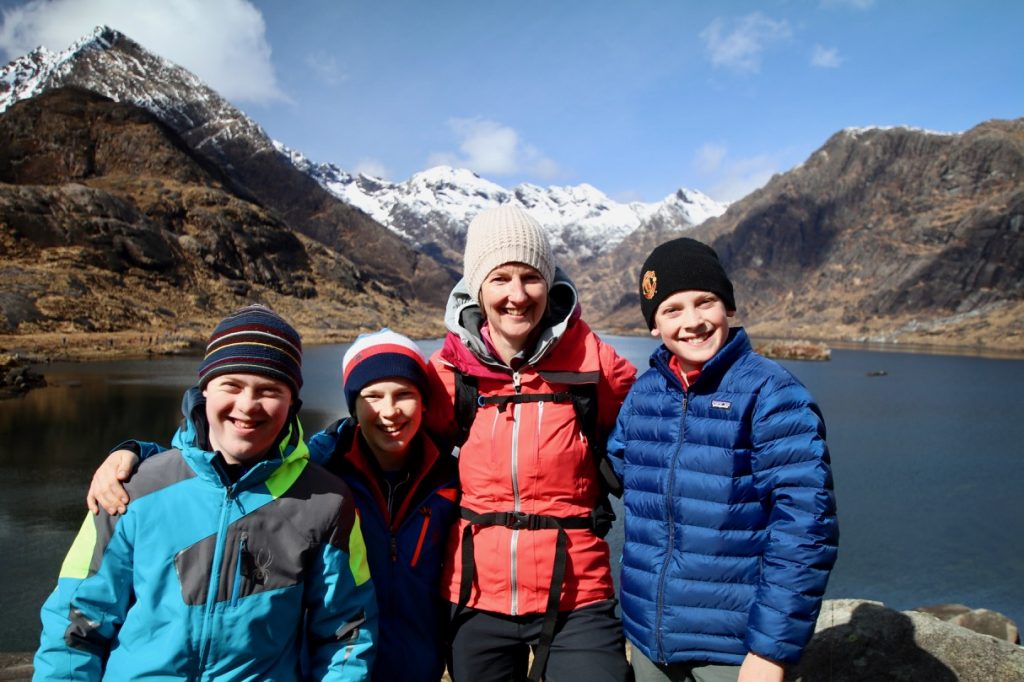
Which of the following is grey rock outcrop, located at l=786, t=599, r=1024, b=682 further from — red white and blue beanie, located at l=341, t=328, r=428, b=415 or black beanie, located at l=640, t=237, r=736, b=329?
red white and blue beanie, located at l=341, t=328, r=428, b=415

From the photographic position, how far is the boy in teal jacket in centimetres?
256

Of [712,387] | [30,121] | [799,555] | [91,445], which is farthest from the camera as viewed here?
[30,121]

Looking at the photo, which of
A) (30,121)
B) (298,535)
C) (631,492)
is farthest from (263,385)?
(30,121)

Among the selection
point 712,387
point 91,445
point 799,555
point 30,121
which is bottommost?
point 91,445

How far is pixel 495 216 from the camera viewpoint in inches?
145

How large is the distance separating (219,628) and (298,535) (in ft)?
1.60

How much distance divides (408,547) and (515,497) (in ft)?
2.17

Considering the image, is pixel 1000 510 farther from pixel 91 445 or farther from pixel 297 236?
pixel 297 236

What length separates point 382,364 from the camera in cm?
349

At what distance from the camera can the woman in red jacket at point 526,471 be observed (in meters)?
3.22

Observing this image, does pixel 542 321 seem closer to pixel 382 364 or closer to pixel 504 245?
pixel 504 245

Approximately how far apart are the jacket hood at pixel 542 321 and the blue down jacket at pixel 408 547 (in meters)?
0.63

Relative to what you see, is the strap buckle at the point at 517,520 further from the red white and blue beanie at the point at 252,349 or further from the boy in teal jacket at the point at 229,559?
the red white and blue beanie at the point at 252,349

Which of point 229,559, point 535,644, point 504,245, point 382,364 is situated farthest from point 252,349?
point 535,644
